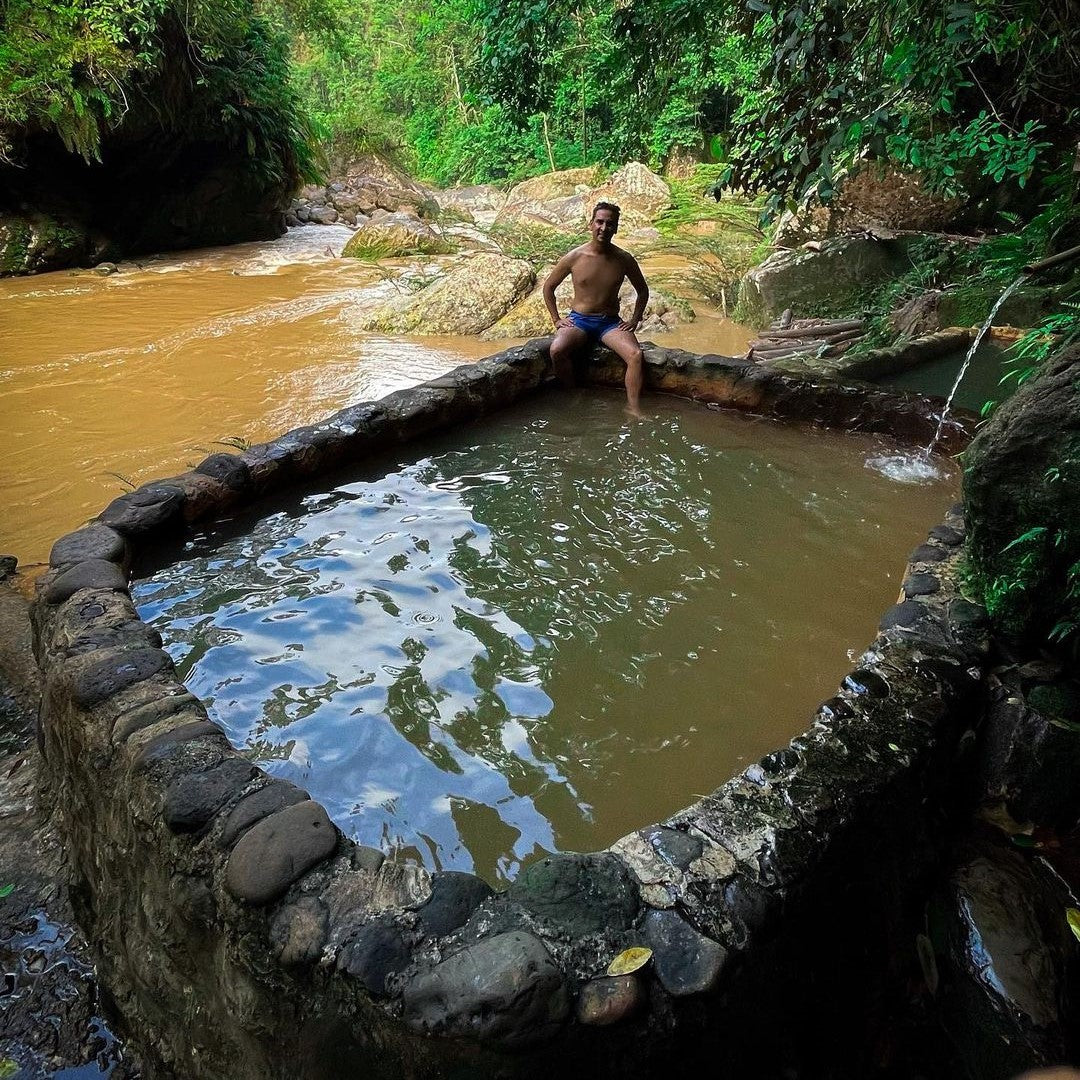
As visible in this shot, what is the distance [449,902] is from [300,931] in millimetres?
308

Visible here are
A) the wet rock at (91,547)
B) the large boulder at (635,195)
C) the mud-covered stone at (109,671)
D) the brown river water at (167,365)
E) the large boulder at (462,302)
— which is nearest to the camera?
the mud-covered stone at (109,671)

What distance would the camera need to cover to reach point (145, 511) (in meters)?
3.43

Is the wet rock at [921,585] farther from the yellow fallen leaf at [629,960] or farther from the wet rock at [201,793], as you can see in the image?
the wet rock at [201,793]

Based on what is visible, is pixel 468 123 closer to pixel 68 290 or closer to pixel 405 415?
pixel 68 290

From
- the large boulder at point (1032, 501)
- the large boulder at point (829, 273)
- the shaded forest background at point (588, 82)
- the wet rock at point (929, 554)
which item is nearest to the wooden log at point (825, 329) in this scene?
the large boulder at point (829, 273)

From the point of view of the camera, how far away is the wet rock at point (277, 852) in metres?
1.69

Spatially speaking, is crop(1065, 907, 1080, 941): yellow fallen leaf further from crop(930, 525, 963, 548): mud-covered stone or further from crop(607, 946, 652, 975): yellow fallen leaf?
crop(930, 525, 963, 548): mud-covered stone

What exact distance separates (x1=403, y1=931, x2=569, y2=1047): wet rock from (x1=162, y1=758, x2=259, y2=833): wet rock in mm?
708

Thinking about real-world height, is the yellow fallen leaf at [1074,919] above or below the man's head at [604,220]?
below

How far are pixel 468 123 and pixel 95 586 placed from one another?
24.0 m

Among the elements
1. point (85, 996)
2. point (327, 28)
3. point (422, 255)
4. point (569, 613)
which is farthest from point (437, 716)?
point (327, 28)

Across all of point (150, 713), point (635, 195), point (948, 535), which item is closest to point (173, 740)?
point (150, 713)

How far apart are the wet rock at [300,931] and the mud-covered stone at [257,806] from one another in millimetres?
256

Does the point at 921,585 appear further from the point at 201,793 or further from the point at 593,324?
the point at 593,324
